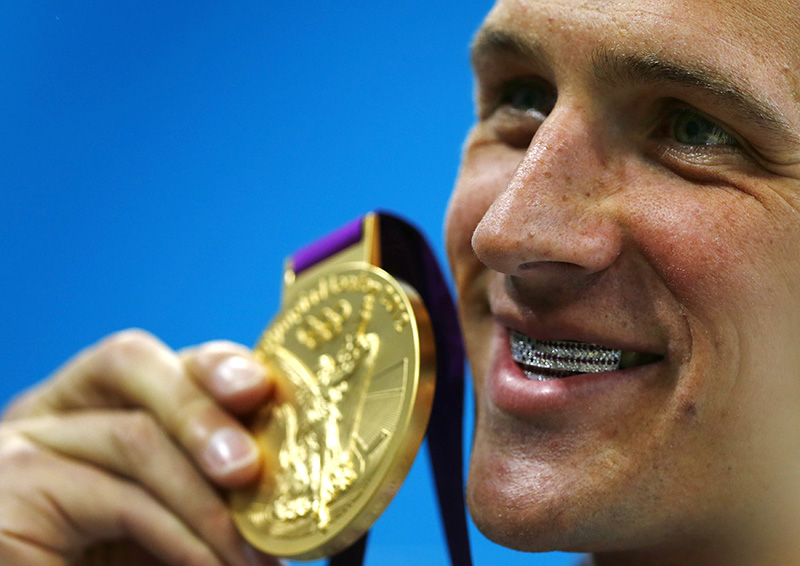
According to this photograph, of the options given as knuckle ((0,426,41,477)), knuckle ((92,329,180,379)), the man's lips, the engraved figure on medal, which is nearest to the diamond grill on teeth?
the man's lips

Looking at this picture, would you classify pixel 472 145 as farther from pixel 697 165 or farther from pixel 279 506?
pixel 279 506

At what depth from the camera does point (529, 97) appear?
1470mm

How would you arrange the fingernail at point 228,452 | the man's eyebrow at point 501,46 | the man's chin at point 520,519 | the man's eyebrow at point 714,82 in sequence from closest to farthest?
the man's eyebrow at point 714,82, the man's chin at point 520,519, the man's eyebrow at point 501,46, the fingernail at point 228,452

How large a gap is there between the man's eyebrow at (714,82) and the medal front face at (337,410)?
53cm

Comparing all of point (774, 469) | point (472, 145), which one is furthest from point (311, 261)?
point (774, 469)

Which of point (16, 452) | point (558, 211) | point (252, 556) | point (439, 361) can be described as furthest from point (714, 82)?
point (16, 452)

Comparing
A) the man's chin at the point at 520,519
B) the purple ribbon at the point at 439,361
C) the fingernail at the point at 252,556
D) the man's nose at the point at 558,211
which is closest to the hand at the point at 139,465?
the fingernail at the point at 252,556

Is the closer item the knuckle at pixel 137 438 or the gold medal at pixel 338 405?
the gold medal at pixel 338 405

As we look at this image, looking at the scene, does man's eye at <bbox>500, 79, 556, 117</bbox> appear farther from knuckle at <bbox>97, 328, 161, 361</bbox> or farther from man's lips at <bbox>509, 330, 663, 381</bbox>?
knuckle at <bbox>97, 328, 161, 361</bbox>

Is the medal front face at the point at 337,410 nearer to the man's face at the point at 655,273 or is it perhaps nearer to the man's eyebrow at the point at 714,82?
the man's face at the point at 655,273

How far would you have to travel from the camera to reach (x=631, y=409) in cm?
120

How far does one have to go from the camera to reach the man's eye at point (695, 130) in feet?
3.82

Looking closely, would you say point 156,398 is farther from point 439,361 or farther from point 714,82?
point 714,82

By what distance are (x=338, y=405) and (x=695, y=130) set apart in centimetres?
75
